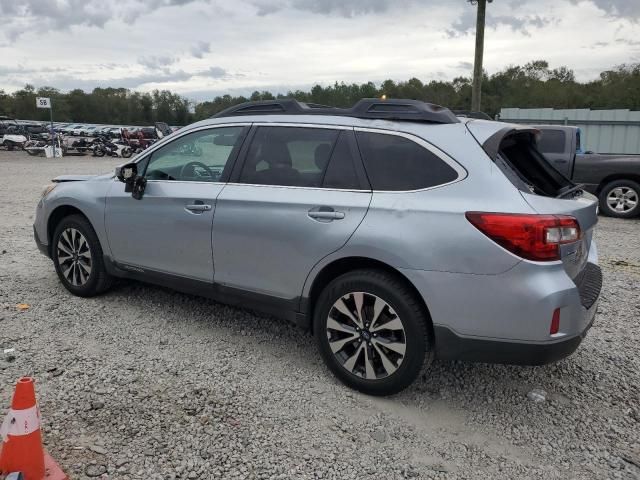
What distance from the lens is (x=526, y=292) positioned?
2.75 metres

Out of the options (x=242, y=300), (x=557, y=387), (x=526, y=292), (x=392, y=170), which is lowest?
(x=557, y=387)

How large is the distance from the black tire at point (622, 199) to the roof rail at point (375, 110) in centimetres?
843

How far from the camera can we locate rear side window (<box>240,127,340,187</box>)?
3541mm

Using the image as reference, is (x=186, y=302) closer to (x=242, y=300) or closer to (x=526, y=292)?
(x=242, y=300)

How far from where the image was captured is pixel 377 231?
3.10m

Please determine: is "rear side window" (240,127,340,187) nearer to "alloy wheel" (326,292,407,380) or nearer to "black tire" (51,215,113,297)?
"alloy wheel" (326,292,407,380)

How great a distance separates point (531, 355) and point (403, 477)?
93cm

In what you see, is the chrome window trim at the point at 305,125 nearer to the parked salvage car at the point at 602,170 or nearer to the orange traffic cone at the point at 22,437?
the orange traffic cone at the point at 22,437

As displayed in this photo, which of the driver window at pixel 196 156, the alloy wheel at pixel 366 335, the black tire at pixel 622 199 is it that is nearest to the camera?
the alloy wheel at pixel 366 335

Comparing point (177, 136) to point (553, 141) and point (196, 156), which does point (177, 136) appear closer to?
point (196, 156)

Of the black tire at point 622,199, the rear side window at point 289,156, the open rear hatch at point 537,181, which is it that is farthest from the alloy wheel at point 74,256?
the black tire at point 622,199

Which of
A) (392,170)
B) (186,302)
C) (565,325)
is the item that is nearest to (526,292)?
(565,325)

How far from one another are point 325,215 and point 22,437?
193cm

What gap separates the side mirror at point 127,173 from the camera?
174 inches
